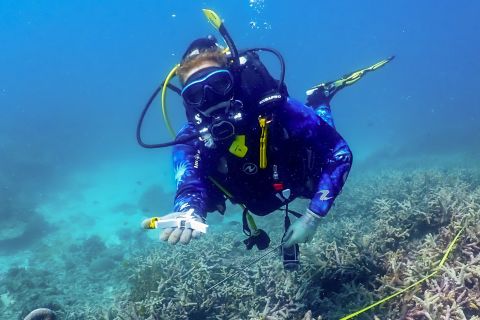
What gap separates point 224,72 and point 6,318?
9517mm

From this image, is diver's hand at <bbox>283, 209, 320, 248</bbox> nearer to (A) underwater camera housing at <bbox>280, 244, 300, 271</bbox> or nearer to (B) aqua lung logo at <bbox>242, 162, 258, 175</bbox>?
(A) underwater camera housing at <bbox>280, 244, 300, 271</bbox>

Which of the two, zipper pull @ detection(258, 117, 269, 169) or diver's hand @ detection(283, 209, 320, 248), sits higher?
zipper pull @ detection(258, 117, 269, 169)

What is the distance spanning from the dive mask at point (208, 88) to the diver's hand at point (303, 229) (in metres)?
1.32

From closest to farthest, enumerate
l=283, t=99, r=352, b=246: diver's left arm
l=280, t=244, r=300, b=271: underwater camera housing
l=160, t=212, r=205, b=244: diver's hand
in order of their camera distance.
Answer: l=160, t=212, r=205, b=244: diver's hand, l=283, t=99, r=352, b=246: diver's left arm, l=280, t=244, r=300, b=271: underwater camera housing

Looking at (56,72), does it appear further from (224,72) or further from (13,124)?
(224,72)

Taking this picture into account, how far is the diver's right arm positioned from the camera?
331 centimetres

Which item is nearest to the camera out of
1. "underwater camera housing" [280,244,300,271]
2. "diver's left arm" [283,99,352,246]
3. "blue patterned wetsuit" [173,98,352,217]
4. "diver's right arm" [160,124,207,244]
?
"diver's right arm" [160,124,207,244]

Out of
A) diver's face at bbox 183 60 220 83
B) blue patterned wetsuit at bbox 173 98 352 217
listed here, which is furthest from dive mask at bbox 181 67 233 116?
blue patterned wetsuit at bbox 173 98 352 217

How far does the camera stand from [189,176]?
3611 mm

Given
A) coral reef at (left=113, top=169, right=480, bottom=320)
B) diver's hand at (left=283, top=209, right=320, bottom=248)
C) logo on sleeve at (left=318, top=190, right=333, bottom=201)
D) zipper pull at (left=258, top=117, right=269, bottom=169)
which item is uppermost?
zipper pull at (left=258, top=117, right=269, bottom=169)

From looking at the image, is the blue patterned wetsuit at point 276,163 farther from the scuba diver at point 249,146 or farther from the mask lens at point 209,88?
the mask lens at point 209,88

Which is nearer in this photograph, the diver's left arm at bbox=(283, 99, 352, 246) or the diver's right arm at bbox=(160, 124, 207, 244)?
the diver's right arm at bbox=(160, 124, 207, 244)

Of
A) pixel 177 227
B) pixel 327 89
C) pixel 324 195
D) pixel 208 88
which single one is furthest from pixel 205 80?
pixel 327 89

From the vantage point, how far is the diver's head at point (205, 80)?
3.35m
